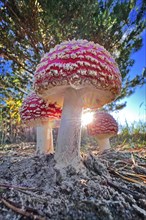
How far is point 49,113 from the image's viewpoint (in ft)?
6.14

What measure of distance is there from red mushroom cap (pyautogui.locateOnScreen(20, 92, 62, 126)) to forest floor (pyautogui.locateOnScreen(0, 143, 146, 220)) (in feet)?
1.67

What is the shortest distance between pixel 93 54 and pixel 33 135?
4.28 metres

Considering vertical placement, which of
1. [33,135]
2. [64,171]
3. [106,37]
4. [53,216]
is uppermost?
[106,37]

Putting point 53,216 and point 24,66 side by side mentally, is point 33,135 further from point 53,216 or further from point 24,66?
point 53,216

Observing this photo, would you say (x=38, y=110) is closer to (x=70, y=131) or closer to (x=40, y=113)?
(x=40, y=113)

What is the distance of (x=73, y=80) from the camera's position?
1222mm

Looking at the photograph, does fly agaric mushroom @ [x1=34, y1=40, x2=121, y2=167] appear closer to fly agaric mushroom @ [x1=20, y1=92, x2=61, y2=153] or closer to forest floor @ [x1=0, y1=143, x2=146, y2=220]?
forest floor @ [x1=0, y1=143, x2=146, y2=220]

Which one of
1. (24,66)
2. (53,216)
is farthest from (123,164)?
(24,66)

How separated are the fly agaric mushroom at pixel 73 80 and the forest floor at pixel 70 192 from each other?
15cm

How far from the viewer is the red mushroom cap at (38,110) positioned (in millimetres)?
1856

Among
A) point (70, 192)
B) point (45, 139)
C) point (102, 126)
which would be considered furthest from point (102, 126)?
point (70, 192)

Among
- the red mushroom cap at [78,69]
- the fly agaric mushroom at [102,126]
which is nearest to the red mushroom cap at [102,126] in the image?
the fly agaric mushroom at [102,126]

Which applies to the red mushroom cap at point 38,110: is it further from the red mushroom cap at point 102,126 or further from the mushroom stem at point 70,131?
the red mushroom cap at point 102,126

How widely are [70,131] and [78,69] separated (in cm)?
44
